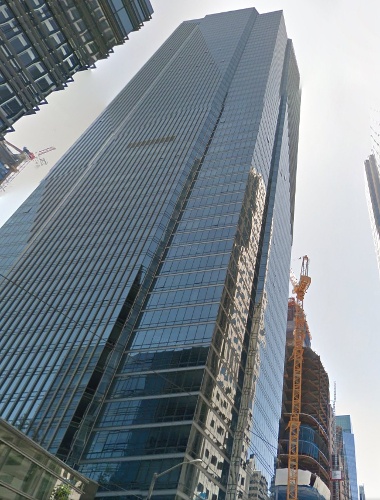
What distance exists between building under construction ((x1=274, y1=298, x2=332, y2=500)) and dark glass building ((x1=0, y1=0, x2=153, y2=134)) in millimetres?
90501

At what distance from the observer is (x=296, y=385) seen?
Result: 12169 centimetres

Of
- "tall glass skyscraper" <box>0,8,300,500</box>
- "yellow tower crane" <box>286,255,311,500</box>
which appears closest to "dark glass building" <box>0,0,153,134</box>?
"tall glass skyscraper" <box>0,8,300,500</box>

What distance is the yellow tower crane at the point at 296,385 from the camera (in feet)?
344

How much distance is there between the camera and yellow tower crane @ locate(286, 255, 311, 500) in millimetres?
104750

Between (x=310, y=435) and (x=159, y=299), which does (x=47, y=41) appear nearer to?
(x=159, y=299)

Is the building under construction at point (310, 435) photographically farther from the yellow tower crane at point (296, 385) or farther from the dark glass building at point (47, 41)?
the dark glass building at point (47, 41)

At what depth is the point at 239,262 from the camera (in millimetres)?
102500

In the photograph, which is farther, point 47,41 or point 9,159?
point 9,159

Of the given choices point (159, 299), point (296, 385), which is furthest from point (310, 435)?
point (159, 299)

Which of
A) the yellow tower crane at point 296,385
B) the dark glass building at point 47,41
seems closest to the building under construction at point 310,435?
the yellow tower crane at point 296,385

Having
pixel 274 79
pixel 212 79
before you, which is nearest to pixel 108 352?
pixel 212 79

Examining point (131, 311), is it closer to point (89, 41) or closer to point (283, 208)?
point (89, 41)

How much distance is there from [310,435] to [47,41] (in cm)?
10265

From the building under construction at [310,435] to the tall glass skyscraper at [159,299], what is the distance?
12.1 m
